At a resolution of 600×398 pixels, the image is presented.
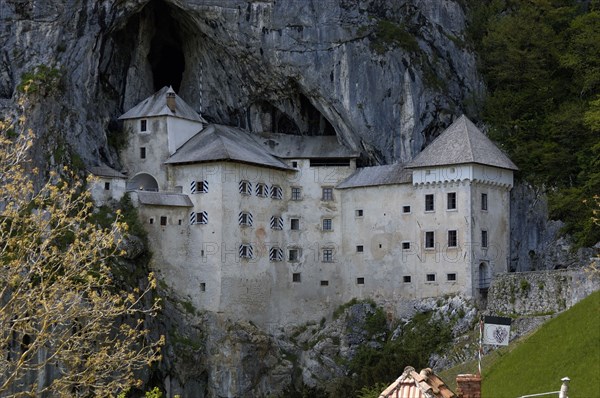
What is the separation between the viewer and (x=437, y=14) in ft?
274

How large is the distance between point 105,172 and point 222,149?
22.5 ft

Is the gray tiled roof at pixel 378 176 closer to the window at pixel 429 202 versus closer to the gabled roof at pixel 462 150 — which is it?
the gabled roof at pixel 462 150

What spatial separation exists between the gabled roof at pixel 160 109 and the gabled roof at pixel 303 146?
15.3 feet

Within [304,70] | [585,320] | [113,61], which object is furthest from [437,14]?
[585,320]

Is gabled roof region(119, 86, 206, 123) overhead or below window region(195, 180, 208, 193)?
overhead

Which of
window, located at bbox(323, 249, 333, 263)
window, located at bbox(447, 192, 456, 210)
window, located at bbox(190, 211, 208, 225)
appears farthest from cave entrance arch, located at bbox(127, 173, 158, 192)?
window, located at bbox(447, 192, 456, 210)

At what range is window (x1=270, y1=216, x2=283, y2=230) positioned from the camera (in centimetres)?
7815

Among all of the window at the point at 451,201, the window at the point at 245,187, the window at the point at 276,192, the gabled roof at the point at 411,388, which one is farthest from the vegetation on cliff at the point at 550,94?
the gabled roof at the point at 411,388

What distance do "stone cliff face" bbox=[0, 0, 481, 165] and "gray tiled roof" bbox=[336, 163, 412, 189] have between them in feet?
5.23

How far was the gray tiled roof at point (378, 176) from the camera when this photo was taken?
76.4 metres

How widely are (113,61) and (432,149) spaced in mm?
20179

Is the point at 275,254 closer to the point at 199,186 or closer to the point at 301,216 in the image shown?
the point at 301,216

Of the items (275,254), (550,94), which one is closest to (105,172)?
(275,254)

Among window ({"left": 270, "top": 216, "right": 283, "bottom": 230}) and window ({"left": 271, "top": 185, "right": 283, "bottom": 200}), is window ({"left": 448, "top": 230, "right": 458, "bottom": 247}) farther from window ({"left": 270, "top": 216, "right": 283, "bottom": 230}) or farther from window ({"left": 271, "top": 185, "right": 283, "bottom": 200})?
window ({"left": 271, "top": 185, "right": 283, "bottom": 200})
